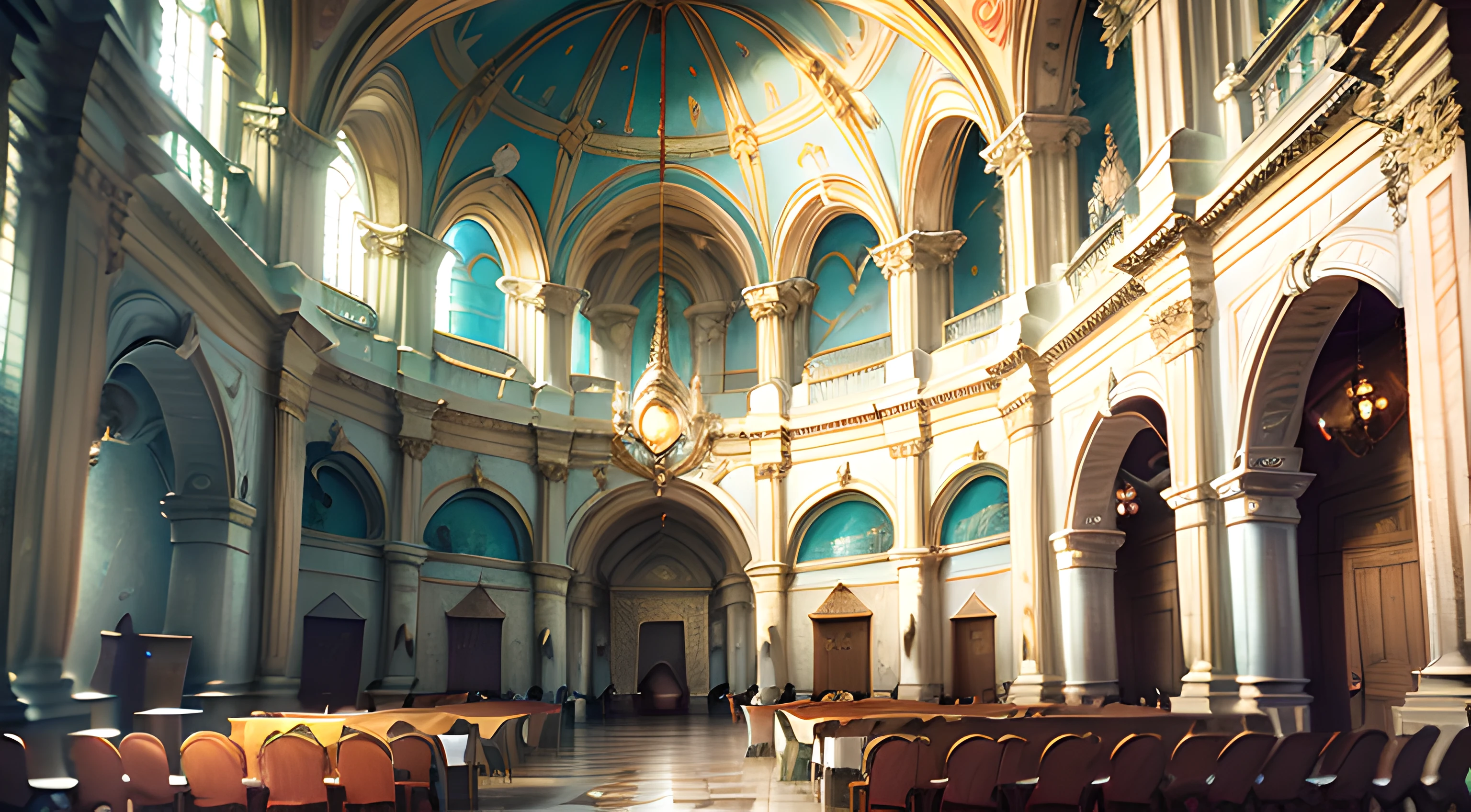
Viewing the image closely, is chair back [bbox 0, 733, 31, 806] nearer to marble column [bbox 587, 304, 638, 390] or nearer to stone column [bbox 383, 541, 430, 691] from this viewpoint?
stone column [bbox 383, 541, 430, 691]

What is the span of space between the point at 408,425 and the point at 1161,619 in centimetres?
1242

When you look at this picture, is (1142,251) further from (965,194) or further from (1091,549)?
(965,194)

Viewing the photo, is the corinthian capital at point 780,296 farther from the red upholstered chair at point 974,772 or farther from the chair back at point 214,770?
the chair back at point 214,770

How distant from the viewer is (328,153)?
16.7 metres

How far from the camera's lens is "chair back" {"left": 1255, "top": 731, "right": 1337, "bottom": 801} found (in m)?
6.80

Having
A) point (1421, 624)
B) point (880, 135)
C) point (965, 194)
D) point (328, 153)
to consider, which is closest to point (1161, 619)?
point (1421, 624)

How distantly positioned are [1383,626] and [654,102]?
16.3 meters

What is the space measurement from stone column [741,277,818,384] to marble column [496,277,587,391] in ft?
12.7

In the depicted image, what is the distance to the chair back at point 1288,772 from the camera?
22.3 ft

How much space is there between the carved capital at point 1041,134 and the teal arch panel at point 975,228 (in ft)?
9.10

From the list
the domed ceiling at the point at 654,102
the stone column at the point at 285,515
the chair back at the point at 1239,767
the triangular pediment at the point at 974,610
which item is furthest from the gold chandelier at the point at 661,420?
the chair back at the point at 1239,767

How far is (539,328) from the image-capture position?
941 inches

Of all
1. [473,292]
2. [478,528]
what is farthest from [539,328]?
[478,528]

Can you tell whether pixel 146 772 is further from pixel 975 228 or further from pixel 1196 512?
pixel 975 228
